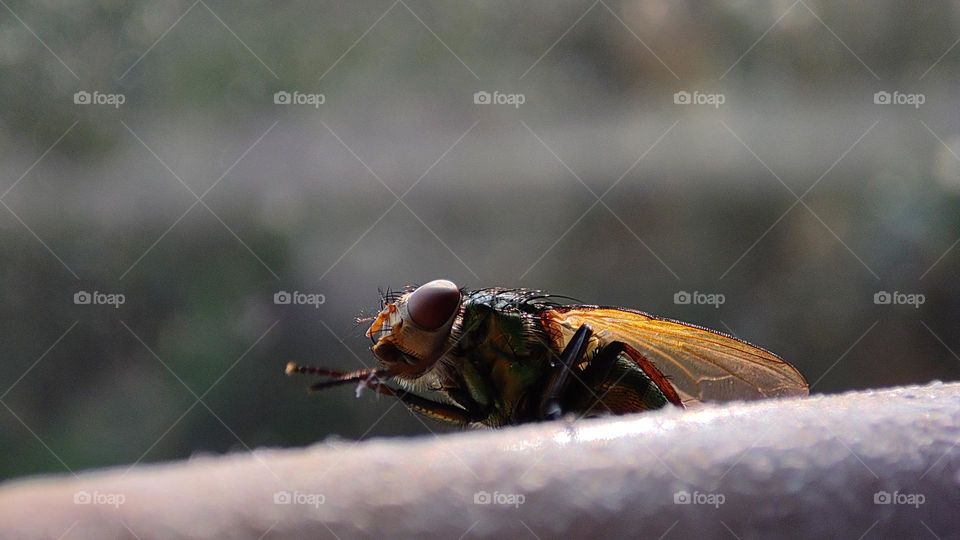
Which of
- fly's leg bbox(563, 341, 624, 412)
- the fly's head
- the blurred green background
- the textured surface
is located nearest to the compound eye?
the fly's head

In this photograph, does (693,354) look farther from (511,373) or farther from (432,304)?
(432,304)

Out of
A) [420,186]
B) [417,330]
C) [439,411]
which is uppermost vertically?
[420,186]

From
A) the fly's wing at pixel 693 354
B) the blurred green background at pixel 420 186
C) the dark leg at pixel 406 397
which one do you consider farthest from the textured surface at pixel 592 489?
the blurred green background at pixel 420 186

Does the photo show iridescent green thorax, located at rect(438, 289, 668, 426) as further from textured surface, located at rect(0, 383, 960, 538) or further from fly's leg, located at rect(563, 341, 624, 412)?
textured surface, located at rect(0, 383, 960, 538)

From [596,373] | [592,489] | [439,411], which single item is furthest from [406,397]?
[592,489]

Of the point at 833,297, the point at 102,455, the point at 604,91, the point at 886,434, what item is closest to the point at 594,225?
the point at 604,91

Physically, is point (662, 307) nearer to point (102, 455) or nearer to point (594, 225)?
point (594, 225)

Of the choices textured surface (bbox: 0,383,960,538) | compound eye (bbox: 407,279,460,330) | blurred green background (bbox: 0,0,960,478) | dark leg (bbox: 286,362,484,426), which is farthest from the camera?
blurred green background (bbox: 0,0,960,478)
